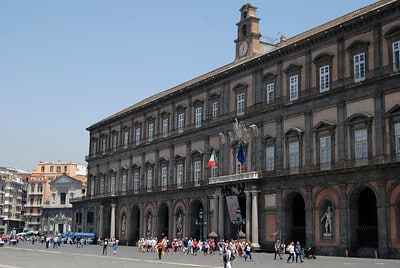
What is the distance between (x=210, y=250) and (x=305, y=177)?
9.95m

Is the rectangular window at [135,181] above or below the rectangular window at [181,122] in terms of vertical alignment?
below

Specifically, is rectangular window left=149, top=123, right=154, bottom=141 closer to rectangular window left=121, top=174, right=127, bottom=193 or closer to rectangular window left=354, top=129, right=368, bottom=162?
rectangular window left=121, top=174, right=127, bottom=193

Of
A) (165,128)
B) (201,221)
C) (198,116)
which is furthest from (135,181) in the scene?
(198,116)

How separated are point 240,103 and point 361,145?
575 inches

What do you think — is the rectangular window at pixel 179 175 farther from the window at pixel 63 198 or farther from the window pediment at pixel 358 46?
the window at pixel 63 198

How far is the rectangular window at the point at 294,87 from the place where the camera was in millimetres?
45812

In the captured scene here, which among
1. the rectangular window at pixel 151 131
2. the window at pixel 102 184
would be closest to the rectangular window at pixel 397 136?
the rectangular window at pixel 151 131

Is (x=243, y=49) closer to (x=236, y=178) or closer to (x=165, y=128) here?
(x=236, y=178)

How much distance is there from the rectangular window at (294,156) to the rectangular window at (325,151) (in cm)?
238

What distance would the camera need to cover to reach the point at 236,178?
5016cm

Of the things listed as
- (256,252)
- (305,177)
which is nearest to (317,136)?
(305,177)

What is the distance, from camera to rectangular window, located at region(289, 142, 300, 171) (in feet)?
148

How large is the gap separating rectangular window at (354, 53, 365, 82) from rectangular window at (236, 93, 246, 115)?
41.7 feet

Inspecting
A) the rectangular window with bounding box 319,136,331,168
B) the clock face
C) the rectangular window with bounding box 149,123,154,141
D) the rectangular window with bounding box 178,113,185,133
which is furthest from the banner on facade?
the rectangular window with bounding box 149,123,154,141
